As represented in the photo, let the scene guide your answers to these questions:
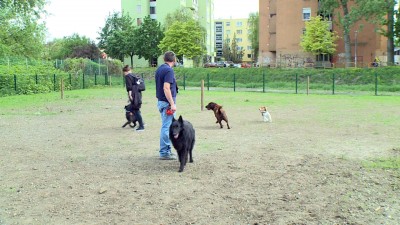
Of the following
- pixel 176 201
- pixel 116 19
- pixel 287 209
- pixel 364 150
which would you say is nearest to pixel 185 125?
pixel 176 201

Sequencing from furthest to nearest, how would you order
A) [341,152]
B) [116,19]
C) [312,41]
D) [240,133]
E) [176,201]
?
1. [116,19]
2. [312,41]
3. [240,133]
4. [341,152]
5. [176,201]

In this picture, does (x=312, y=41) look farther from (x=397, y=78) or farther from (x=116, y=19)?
(x=116, y=19)

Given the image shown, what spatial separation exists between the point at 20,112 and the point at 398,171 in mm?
14655

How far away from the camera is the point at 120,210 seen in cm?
500

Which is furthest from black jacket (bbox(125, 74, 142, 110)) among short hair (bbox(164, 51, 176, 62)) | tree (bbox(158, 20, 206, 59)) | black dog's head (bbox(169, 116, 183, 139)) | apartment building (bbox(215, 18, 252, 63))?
apartment building (bbox(215, 18, 252, 63))

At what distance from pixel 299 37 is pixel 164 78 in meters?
50.4

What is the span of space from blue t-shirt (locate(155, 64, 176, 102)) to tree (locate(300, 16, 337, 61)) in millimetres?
44915

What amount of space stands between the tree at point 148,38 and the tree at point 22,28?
23148mm

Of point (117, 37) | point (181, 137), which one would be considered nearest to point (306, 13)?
point (117, 37)

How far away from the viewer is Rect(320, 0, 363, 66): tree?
144 feet

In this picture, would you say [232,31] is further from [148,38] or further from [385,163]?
[385,163]

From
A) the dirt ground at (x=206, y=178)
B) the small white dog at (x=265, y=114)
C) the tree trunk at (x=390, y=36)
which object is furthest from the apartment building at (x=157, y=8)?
the dirt ground at (x=206, y=178)

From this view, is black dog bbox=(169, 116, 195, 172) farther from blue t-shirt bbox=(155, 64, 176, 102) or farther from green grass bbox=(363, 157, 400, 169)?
green grass bbox=(363, 157, 400, 169)

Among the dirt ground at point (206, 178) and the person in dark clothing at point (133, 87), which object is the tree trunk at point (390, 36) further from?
the person in dark clothing at point (133, 87)
